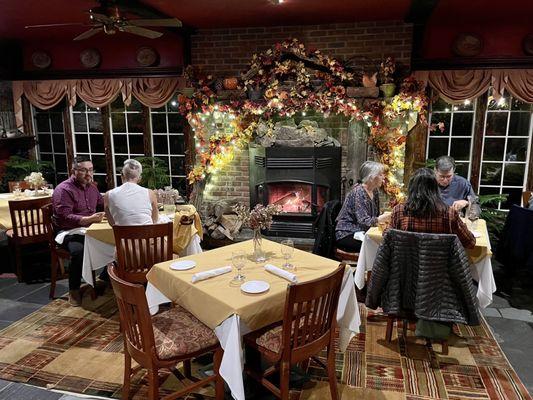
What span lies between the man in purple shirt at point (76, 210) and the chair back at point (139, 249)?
32.0 inches

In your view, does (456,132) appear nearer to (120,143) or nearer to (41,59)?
(120,143)

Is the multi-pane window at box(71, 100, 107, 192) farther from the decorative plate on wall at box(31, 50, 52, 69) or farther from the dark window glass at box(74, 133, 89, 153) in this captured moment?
the decorative plate on wall at box(31, 50, 52, 69)

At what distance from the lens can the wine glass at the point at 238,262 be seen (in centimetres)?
257

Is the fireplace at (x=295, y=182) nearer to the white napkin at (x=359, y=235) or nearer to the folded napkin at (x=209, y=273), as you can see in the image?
the white napkin at (x=359, y=235)

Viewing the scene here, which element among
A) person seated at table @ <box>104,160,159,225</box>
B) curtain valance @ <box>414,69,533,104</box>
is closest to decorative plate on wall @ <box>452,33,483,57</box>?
curtain valance @ <box>414,69,533,104</box>

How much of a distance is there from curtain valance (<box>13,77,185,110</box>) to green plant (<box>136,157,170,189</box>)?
813mm

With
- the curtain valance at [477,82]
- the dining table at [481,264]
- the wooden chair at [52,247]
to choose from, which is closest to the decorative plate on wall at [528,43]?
the curtain valance at [477,82]

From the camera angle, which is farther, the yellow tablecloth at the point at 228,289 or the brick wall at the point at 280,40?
the brick wall at the point at 280,40

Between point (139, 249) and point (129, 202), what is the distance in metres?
0.46

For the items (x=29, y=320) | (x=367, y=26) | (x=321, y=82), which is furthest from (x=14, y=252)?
(x=367, y=26)

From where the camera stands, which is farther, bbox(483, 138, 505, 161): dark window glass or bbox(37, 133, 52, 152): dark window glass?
bbox(37, 133, 52, 152): dark window glass

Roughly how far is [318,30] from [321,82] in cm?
71

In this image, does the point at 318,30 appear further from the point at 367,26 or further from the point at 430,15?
the point at 430,15

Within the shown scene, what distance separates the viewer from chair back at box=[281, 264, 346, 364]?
2.18 meters
